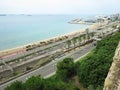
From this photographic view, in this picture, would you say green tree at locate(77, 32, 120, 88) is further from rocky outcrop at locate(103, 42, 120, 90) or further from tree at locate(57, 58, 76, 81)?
rocky outcrop at locate(103, 42, 120, 90)

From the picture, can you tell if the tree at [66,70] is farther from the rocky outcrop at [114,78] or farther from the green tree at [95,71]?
the rocky outcrop at [114,78]

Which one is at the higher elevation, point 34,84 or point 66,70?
point 34,84

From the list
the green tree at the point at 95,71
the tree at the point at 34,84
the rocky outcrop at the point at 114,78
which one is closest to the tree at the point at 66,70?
the green tree at the point at 95,71

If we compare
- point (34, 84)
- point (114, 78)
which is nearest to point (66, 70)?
point (34, 84)

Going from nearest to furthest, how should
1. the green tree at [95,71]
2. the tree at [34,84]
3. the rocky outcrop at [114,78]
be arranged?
the rocky outcrop at [114,78], the tree at [34,84], the green tree at [95,71]

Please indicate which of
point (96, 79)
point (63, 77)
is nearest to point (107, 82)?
point (96, 79)

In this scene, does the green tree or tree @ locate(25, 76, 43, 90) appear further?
the green tree

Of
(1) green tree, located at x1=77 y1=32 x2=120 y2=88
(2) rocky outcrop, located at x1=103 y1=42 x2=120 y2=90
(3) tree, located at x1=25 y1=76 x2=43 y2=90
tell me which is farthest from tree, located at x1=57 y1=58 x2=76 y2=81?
(2) rocky outcrop, located at x1=103 y1=42 x2=120 y2=90

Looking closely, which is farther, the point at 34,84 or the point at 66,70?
the point at 66,70

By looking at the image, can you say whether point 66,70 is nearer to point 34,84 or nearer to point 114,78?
point 34,84

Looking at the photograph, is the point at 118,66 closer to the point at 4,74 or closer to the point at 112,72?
the point at 112,72

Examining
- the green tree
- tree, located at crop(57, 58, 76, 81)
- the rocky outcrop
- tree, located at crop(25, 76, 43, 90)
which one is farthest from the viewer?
tree, located at crop(57, 58, 76, 81)
